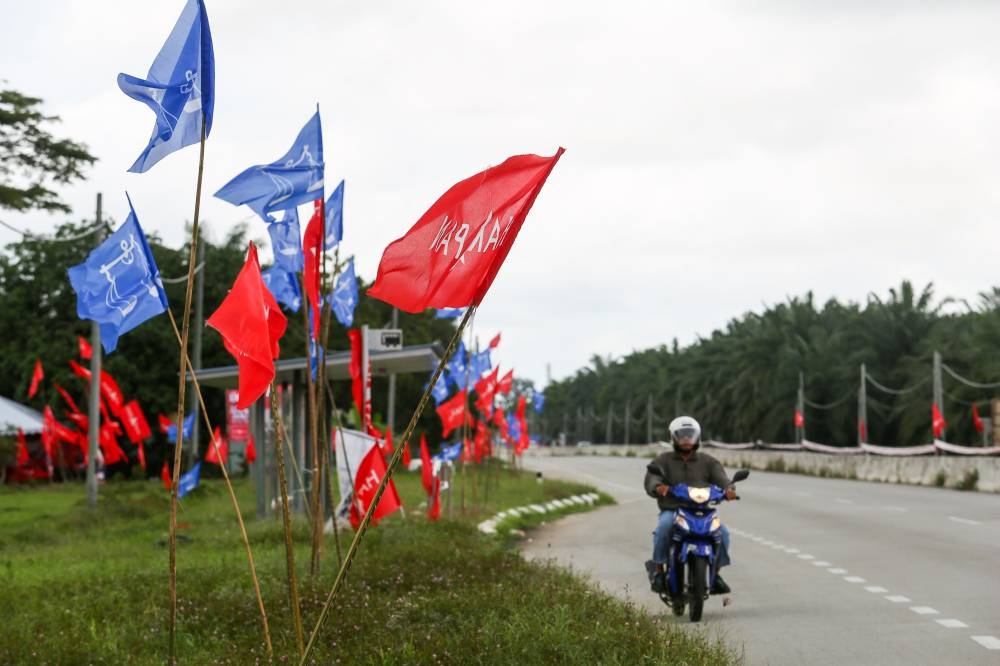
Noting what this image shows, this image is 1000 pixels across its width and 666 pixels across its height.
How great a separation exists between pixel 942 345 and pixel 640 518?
135 feet

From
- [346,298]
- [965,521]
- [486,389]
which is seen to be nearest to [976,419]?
[486,389]

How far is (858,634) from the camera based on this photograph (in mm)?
10055

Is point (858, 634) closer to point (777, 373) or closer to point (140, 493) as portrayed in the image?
point (140, 493)

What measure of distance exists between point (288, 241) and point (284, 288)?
2.85 metres

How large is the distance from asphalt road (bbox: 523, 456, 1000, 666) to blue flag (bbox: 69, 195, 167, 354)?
4.33 m

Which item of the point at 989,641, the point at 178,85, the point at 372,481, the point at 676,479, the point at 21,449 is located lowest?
the point at 21,449

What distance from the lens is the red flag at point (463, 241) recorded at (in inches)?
241

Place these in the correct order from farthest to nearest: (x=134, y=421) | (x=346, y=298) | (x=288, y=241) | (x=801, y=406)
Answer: (x=801, y=406) → (x=134, y=421) → (x=346, y=298) → (x=288, y=241)

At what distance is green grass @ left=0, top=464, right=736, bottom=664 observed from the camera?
789 cm

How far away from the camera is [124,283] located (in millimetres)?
8898

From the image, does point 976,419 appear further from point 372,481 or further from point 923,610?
point 372,481

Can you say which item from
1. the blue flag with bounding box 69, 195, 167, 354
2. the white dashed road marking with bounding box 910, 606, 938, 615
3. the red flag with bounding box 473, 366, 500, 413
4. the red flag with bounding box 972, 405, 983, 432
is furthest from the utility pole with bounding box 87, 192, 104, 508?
the red flag with bounding box 972, 405, 983, 432

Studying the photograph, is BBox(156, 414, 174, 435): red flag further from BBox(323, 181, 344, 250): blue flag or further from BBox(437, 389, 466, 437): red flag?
BBox(323, 181, 344, 250): blue flag

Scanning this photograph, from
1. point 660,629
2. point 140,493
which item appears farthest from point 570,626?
point 140,493
